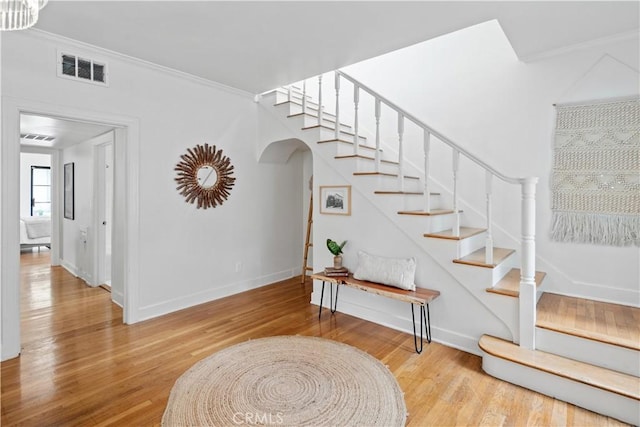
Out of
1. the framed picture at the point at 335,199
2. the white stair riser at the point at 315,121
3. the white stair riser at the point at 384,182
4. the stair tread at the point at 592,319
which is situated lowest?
the stair tread at the point at 592,319

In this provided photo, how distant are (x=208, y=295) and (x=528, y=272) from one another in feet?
10.8

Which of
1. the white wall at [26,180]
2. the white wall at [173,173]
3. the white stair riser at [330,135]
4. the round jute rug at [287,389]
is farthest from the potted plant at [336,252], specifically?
the white wall at [26,180]

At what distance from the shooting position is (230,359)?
2.55 m

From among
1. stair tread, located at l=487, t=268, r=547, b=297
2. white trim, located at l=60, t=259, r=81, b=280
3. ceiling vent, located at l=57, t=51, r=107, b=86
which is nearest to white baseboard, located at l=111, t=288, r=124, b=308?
white trim, located at l=60, t=259, r=81, b=280

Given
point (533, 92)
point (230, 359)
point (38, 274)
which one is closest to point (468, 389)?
point (230, 359)

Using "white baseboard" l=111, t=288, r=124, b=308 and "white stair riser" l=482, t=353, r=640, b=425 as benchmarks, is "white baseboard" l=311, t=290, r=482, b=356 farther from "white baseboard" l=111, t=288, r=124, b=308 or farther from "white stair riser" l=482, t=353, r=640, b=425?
"white baseboard" l=111, t=288, r=124, b=308

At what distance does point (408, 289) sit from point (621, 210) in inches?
72.7

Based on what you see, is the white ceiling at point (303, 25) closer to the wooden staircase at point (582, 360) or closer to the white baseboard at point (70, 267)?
the wooden staircase at point (582, 360)

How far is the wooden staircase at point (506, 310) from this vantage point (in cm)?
196

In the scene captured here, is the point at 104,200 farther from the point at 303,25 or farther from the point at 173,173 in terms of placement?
the point at 303,25

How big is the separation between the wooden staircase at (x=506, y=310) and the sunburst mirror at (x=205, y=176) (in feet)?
3.59

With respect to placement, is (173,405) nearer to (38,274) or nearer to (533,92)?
(533,92)

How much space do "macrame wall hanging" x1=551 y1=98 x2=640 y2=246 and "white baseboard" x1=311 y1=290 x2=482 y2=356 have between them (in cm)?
132

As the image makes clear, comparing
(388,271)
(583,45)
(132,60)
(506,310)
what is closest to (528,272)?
(506,310)
